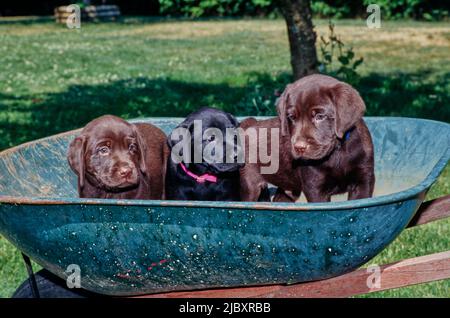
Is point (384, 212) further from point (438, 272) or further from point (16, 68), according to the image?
point (16, 68)

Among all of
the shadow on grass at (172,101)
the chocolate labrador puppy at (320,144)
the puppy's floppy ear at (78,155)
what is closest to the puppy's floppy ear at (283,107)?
the chocolate labrador puppy at (320,144)

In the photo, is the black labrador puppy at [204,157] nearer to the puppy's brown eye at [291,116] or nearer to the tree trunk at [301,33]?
the puppy's brown eye at [291,116]

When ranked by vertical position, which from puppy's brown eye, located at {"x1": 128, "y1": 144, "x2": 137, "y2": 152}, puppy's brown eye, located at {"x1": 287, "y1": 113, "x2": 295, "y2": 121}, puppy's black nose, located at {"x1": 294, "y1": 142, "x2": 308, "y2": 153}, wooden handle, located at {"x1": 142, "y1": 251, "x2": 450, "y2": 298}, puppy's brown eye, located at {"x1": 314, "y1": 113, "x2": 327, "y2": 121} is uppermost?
puppy's brown eye, located at {"x1": 314, "y1": 113, "x2": 327, "y2": 121}

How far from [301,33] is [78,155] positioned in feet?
15.4

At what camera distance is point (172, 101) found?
10.4m

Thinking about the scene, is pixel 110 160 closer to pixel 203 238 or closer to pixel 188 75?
pixel 203 238

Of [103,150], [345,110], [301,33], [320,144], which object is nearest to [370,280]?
[320,144]

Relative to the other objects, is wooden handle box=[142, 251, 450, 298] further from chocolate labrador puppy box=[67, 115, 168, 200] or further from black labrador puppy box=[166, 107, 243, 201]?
chocolate labrador puppy box=[67, 115, 168, 200]

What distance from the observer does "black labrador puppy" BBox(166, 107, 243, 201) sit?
11.7ft

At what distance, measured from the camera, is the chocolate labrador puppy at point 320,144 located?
3373 millimetres

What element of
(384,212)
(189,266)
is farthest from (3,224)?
(384,212)

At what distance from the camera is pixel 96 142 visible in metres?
3.55

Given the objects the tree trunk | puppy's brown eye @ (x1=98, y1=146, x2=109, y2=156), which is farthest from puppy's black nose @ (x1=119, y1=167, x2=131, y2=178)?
the tree trunk

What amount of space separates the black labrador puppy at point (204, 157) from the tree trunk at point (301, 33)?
167 inches
